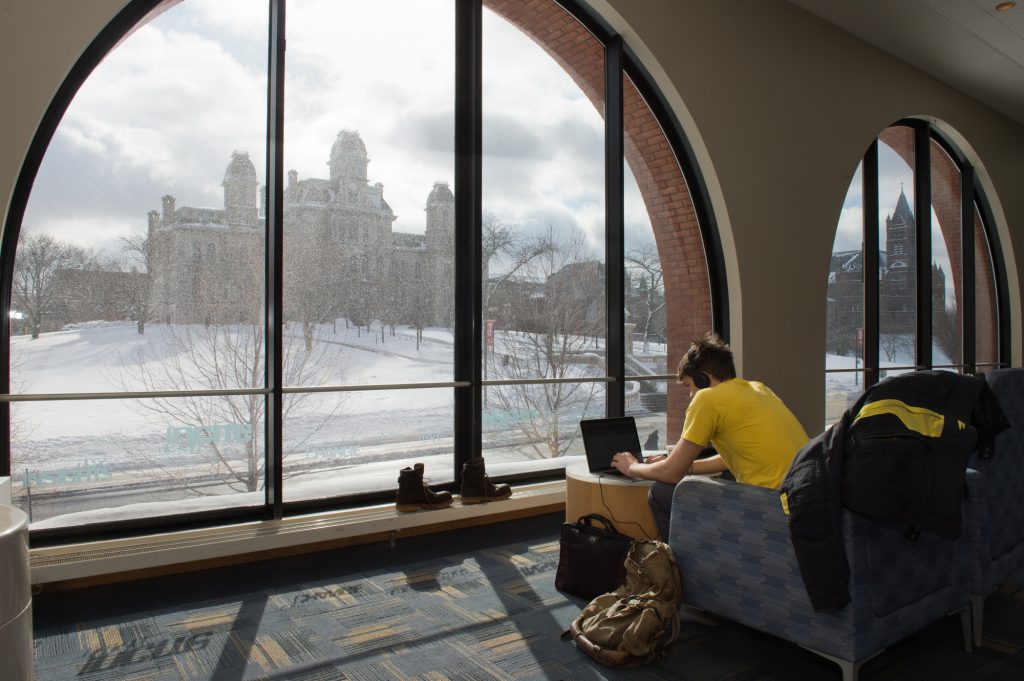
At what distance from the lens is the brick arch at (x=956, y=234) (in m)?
7.70

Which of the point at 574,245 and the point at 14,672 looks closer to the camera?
the point at 14,672

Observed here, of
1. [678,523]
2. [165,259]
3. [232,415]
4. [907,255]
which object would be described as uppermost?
[907,255]

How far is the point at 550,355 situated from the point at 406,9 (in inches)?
91.4

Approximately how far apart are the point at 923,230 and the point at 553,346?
5.02m

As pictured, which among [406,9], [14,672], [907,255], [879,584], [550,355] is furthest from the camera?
[907,255]

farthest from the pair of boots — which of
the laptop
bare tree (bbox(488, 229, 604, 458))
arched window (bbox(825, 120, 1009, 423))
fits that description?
arched window (bbox(825, 120, 1009, 423))

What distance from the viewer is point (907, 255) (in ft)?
23.9

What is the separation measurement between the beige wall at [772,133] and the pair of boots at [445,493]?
229cm

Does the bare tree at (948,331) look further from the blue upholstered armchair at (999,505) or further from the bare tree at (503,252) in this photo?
the bare tree at (503,252)

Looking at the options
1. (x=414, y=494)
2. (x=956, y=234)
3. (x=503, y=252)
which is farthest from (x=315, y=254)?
(x=956, y=234)

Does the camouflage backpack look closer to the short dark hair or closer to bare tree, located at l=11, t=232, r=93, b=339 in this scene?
the short dark hair

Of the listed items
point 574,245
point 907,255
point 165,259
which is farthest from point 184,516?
point 907,255

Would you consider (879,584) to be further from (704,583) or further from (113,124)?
(113,124)

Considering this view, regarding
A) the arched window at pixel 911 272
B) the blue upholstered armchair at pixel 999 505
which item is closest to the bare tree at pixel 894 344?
the arched window at pixel 911 272
